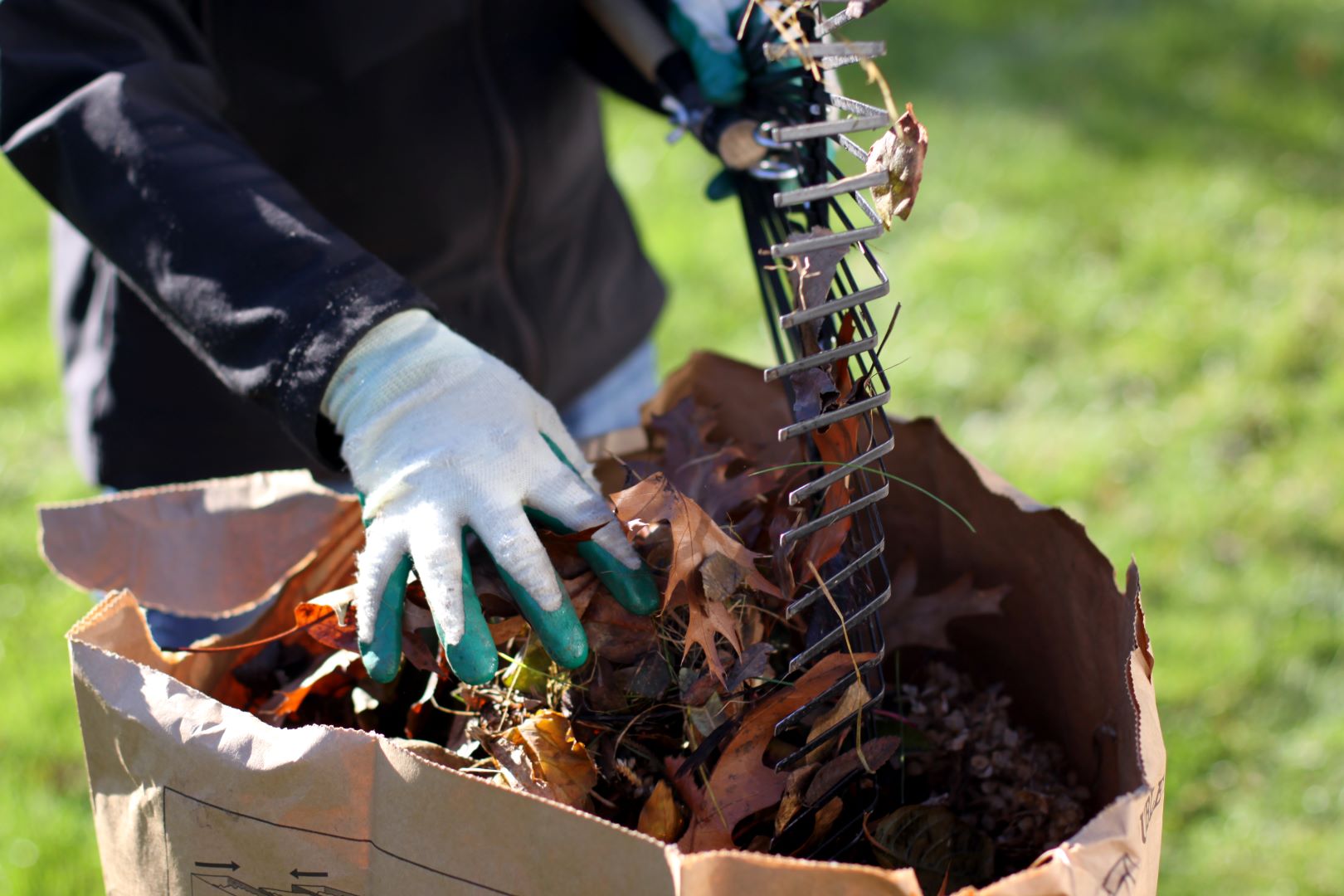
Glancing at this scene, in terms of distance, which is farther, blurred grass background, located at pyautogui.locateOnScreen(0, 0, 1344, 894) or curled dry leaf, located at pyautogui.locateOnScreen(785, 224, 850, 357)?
blurred grass background, located at pyautogui.locateOnScreen(0, 0, 1344, 894)

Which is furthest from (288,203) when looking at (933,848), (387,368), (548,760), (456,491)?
(933,848)

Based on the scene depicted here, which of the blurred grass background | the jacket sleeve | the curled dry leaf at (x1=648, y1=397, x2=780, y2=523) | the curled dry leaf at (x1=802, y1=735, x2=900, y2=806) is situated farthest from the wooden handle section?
the blurred grass background

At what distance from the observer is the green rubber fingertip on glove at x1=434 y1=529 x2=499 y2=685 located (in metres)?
0.87

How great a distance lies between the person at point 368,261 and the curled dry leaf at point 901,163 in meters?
0.33

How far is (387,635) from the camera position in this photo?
2.98ft

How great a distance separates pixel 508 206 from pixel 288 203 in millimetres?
460

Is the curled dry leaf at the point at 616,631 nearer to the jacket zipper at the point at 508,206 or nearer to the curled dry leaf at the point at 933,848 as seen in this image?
the curled dry leaf at the point at 933,848

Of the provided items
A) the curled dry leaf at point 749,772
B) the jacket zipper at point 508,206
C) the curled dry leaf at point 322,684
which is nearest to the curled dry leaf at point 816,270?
the curled dry leaf at point 749,772

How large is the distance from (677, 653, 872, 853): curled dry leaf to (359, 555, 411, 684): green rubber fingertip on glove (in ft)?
0.84

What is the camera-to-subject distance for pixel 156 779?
0.85 m

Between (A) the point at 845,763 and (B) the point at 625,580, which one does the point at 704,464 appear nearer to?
(B) the point at 625,580

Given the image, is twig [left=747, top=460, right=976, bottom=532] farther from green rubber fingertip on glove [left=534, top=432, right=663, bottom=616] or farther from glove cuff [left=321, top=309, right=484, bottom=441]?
glove cuff [left=321, top=309, right=484, bottom=441]

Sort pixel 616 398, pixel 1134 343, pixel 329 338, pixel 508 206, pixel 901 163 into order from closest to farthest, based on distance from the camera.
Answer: pixel 901 163 < pixel 329 338 < pixel 508 206 < pixel 616 398 < pixel 1134 343

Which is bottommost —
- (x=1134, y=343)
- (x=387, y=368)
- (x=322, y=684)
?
(x=1134, y=343)
